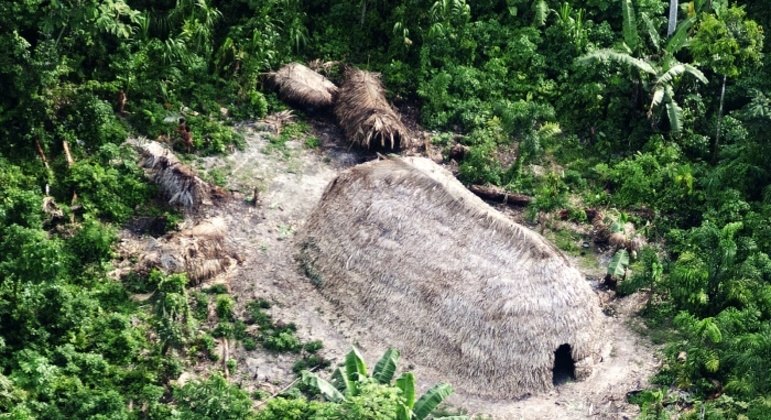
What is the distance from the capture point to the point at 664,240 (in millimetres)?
20609

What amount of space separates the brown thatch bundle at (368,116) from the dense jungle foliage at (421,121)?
910 mm

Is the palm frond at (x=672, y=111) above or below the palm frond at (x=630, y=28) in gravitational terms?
below

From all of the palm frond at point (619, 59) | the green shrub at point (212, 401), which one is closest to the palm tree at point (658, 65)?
the palm frond at point (619, 59)

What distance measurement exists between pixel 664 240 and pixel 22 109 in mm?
9797

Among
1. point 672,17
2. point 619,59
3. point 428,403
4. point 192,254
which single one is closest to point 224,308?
point 192,254

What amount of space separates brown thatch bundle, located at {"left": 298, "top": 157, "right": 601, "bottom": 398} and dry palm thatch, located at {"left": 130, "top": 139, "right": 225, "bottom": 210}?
1.83 metres

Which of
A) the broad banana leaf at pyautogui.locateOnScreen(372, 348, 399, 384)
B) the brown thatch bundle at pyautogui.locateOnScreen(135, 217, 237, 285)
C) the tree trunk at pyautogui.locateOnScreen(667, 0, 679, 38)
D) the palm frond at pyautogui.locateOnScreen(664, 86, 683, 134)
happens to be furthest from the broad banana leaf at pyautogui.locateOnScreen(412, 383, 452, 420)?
the tree trunk at pyautogui.locateOnScreen(667, 0, 679, 38)

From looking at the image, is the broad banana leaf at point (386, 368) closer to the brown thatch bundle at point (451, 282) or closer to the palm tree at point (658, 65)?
the brown thatch bundle at point (451, 282)

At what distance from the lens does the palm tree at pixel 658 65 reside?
2191 centimetres

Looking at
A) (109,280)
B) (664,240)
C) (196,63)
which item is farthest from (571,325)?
(196,63)

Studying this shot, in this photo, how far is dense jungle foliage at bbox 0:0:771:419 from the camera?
56.1 feet

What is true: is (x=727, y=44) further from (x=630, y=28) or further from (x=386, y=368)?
(x=386, y=368)

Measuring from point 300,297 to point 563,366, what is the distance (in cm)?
373

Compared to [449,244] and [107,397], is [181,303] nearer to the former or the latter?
[107,397]
